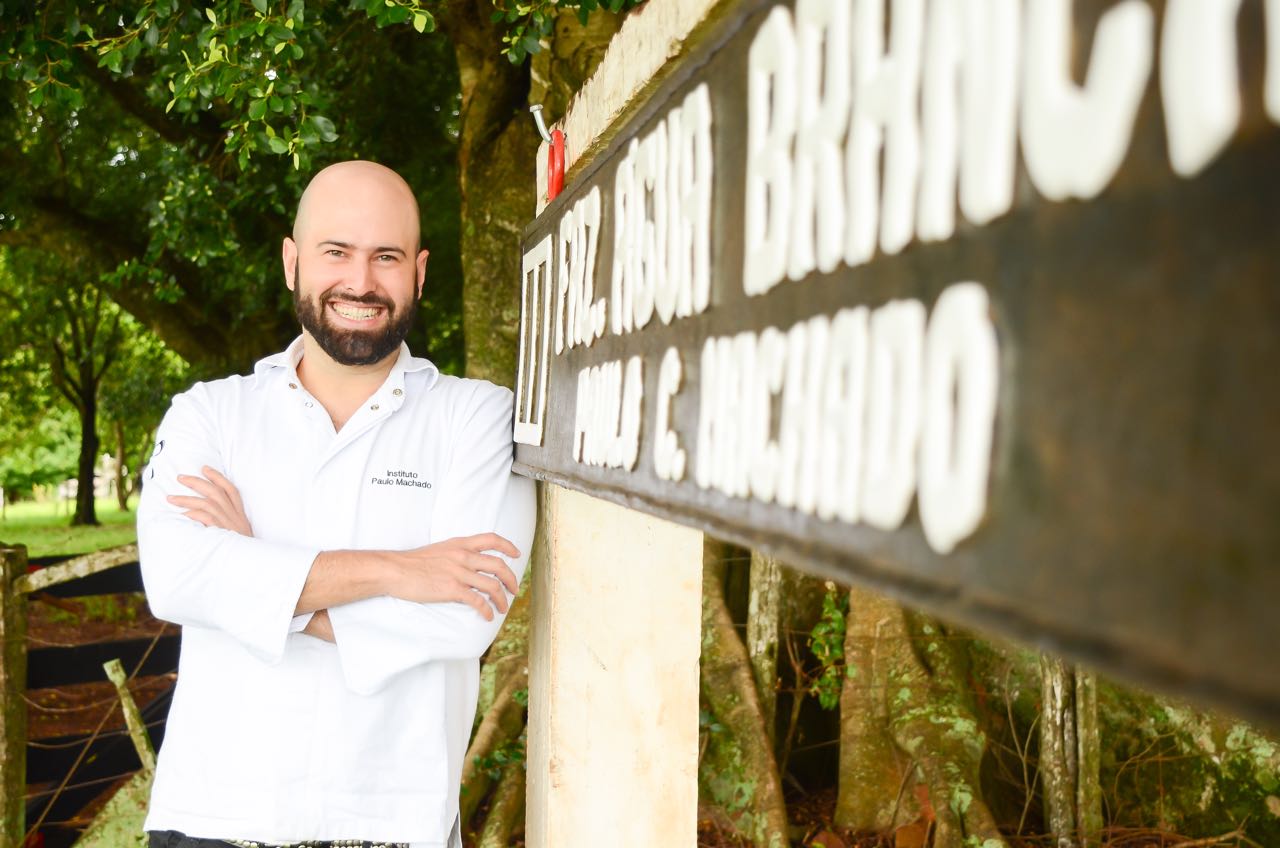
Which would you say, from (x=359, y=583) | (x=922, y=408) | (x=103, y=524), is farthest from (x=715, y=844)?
(x=103, y=524)

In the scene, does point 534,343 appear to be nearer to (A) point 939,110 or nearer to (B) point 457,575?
(B) point 457,575

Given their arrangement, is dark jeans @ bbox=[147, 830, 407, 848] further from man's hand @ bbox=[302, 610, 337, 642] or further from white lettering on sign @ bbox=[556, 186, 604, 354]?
white lettering on sign @ bbox=[556, 186, 604, 354]

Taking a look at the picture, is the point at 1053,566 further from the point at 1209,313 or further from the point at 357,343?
the point at 357,343

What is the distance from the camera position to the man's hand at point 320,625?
226cm

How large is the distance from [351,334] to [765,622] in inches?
123

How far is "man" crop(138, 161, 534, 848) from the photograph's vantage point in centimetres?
221

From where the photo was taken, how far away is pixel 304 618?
2.23 meters

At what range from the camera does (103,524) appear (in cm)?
2573

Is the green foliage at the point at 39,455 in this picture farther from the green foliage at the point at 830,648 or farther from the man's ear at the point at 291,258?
the man's ear at the point at 291,258

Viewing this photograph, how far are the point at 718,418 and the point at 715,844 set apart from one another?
13.4ft

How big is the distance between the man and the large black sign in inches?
50.5

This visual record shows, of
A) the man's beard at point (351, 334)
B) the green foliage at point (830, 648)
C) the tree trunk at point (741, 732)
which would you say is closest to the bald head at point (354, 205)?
the man's beard at point (351, 334)

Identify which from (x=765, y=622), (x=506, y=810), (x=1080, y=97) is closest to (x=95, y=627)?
(x=506, y=810)

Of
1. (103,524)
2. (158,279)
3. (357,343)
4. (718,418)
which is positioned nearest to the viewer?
(718,418)
